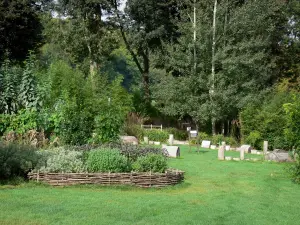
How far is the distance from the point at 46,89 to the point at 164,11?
16261 millimetres

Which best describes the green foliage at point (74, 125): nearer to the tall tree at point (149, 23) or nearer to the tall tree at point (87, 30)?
the tall tree at point (149, 23)

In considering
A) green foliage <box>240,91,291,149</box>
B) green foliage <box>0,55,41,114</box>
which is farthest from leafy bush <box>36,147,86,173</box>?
green foliage <box>240,91,291,149</box>

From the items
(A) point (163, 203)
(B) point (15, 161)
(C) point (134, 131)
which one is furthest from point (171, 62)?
(A) point (163, 203)

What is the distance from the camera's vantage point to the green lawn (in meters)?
6.82

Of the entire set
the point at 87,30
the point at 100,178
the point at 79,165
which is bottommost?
the point at 100,178

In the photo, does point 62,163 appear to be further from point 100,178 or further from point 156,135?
point 156,135

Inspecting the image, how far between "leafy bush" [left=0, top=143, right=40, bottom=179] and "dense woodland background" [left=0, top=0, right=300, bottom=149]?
4.15 m

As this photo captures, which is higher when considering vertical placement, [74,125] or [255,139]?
[74,125]

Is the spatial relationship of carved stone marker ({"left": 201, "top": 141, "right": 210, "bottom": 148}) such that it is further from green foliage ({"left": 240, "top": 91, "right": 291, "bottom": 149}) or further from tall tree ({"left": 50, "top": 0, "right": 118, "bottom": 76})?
tall tree ({"left": 50, "top": 0, "right": 118, "bottom": 76})

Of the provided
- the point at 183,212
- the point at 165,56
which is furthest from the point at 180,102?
the point at 183,212

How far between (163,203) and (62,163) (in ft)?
9.39

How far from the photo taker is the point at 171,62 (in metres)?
26.0

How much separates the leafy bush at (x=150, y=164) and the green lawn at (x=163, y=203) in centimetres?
63

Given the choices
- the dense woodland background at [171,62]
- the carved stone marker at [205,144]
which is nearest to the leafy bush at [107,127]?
→ the dense woodland background at [171,62]
